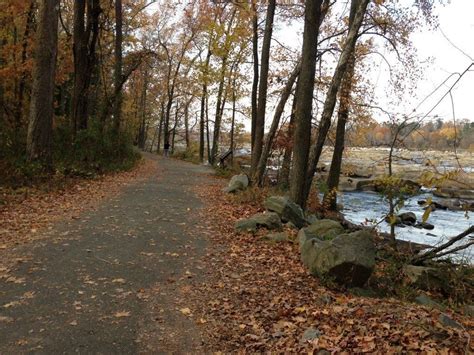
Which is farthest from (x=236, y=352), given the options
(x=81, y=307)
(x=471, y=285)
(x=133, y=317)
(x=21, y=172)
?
(x=21, y=172)

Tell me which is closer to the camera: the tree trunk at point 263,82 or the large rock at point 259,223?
the large rock at point 259,223

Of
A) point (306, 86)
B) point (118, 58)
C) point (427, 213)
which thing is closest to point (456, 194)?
point (306, 86)

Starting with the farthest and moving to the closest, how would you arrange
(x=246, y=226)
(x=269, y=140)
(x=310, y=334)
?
1. (x=269, y=140)
2. (x=246, y=226)
3. (x=310, y=334)

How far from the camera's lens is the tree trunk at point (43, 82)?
11.1m

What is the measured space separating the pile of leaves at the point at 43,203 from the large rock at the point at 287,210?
4.31 metres

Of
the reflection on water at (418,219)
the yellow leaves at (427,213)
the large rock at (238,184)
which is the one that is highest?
the yellow leaves at (427,213)

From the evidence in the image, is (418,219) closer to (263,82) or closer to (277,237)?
(263,82)

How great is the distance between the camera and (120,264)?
20.3ft

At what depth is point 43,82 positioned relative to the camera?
Answer: 37.1 feet

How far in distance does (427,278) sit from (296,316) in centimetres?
324

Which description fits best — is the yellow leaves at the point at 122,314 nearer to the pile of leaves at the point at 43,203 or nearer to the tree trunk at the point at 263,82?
the pile of leaves at the point at 43,203

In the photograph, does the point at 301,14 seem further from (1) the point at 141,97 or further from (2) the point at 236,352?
Answer: (1) the point at 141,97

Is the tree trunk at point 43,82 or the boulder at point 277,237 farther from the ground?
the tree trunk at point 43,82

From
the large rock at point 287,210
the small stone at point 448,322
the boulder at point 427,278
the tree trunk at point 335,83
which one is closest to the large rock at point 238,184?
the tree trunk at point 335,83
